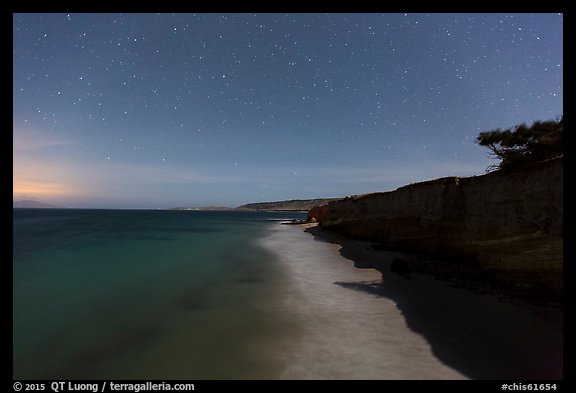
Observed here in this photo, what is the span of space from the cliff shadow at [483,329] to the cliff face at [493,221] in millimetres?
1741

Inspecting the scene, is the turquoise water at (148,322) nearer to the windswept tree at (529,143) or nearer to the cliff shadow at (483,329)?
the cliff shadow at (483,329)

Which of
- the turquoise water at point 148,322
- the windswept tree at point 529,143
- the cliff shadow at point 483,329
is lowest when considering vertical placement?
the turquoise water at point 148,322

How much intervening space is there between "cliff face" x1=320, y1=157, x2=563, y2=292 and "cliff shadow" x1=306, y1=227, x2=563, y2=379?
174 centimetres

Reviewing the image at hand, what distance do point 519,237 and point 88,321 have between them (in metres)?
16.6

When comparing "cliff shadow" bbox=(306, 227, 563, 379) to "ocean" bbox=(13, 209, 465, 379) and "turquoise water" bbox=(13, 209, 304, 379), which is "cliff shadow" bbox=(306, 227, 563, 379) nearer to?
"ocean" bbox=(13, 209, 465, 379)

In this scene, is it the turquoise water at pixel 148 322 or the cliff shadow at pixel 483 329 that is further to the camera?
the turquoise water at pixel 148 322

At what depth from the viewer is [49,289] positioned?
13.1 meters

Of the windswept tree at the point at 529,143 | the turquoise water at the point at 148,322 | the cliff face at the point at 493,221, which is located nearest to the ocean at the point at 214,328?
the turquoise water at the point at 148,322

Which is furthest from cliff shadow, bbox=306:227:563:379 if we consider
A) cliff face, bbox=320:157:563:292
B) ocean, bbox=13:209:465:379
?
cliff face, bbox=320:157:563:292

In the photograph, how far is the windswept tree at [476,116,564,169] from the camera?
10.6 metres

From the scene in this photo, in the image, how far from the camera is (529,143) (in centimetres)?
1107

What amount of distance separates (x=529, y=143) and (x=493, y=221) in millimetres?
3756

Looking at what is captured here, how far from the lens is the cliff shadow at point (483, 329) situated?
17.9ft
